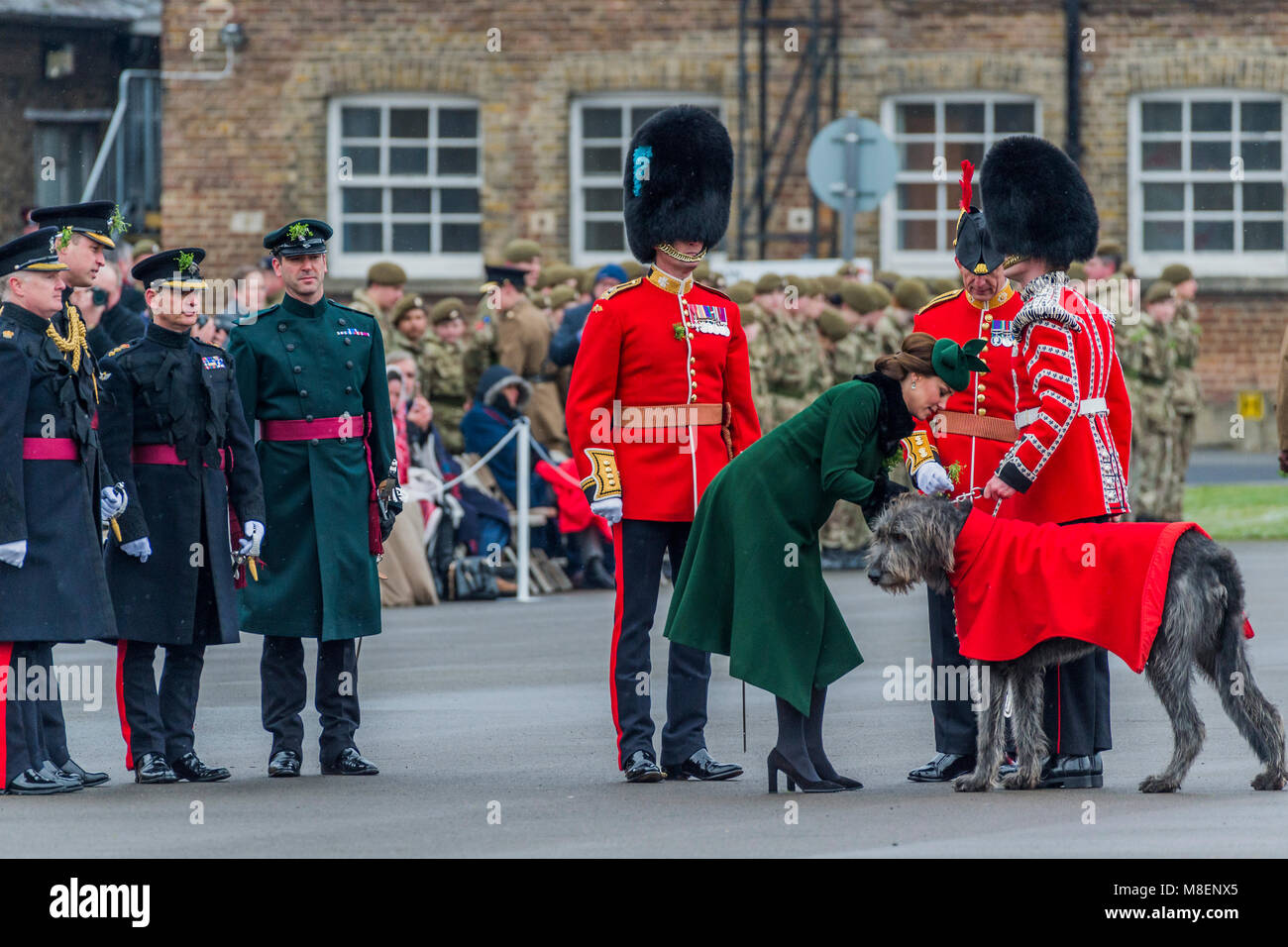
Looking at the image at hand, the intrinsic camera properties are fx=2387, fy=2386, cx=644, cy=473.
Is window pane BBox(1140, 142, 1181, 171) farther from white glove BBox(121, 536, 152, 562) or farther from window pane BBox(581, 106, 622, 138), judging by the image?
white glove BBox(121, 536, 152, 562)

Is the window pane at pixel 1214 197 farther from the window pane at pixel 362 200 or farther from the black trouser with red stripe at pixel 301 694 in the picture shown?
the black trouser with red stripe at pixel 301 694

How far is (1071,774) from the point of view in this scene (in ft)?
27.9

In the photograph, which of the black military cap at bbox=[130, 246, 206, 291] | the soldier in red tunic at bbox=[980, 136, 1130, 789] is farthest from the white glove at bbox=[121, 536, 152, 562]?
the soldier in red tunic at bbox=[980, 136, 1130, 789]

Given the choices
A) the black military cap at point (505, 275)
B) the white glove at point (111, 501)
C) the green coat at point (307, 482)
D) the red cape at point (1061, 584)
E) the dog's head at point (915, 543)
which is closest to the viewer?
the red cape at point (1061, 584)

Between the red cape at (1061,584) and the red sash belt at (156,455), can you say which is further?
the red sash belt at (156,455)

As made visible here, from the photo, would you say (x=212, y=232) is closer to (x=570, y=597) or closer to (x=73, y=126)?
(x=73, y=126)

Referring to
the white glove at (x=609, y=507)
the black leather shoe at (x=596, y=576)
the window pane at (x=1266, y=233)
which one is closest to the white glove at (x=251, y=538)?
the white glove at (x=609, y=507)

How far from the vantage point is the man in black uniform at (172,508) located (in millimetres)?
9016

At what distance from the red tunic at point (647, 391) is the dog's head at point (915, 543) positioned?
37.5 inches

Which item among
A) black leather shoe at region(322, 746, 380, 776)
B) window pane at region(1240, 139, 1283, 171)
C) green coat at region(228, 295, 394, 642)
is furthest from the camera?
window pane at region(1240, 139, 1283, 171)

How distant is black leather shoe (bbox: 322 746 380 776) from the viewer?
9.12m

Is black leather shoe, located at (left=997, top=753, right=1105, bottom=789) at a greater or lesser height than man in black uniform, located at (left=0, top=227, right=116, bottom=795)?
lesser

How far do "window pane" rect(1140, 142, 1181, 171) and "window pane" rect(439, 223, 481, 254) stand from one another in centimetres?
773

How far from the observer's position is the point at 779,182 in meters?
26.8
